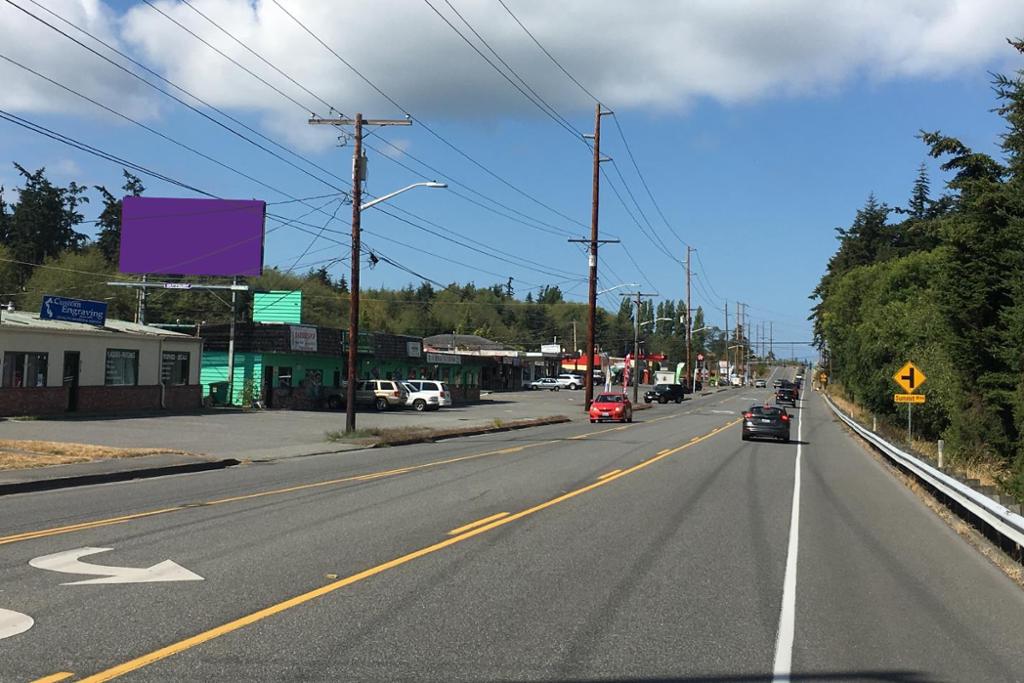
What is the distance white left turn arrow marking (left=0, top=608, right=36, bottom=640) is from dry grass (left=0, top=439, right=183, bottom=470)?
473 inches

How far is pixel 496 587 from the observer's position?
8.16 metres

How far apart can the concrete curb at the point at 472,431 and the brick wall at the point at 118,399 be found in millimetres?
15138

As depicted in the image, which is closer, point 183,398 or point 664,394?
point 183,398

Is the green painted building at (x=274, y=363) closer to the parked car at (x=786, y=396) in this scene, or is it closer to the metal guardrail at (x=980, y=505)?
the metal guardrail at (x=980, y=505)

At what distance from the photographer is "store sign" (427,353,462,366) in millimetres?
66500

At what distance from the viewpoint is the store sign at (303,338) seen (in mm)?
48938

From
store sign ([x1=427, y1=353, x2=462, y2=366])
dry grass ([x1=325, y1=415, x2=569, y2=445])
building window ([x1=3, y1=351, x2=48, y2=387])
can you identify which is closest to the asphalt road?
dry grass ([x1=325, y1=415, x2=569, y2=445])

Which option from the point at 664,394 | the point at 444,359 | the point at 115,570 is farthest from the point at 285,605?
the point at 664,394

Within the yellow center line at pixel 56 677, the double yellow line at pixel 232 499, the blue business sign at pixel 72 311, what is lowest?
the double yellow line at pixel 232 499

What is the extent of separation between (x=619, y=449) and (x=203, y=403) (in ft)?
87.2

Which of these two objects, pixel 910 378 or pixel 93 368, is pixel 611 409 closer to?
pixel 910 378

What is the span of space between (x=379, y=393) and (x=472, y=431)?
17.3m

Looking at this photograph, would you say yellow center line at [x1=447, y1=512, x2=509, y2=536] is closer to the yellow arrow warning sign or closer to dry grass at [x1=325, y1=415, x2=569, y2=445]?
dry grass at [x1=325, y1=415, x2=569, y2=445]

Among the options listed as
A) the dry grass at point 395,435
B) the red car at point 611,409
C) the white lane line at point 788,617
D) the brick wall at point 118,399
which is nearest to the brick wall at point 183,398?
the brick wall at point 118,399
